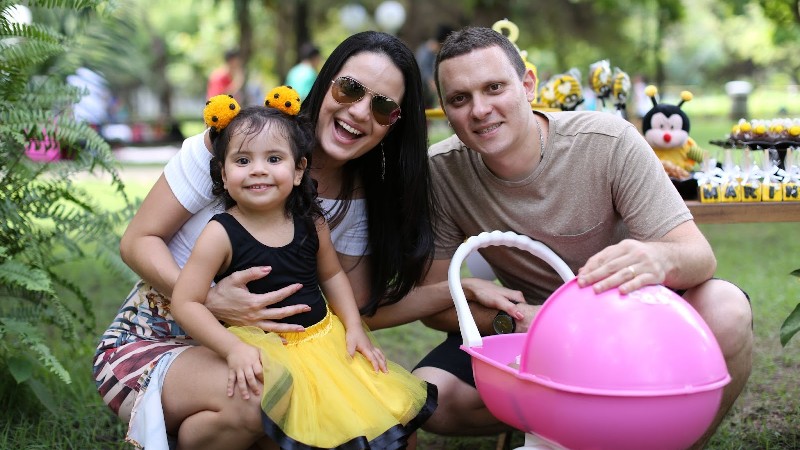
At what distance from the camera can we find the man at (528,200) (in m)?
2.67

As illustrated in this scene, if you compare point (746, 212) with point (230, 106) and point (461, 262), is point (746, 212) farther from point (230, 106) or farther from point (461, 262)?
point (230, 106)

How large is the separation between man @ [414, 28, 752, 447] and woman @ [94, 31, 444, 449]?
0.16m

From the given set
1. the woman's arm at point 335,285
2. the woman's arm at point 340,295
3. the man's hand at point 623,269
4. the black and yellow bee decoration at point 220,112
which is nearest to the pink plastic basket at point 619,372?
the man's hand at point 623,269

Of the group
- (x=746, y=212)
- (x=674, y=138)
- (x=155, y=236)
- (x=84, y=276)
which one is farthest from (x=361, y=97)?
(x=84, y=276)

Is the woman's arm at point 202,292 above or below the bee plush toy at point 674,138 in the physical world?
→ below

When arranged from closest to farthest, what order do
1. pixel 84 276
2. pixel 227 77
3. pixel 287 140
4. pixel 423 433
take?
pixel 287 140
pixel 423 433
pixel 84 276
pixel 227 77

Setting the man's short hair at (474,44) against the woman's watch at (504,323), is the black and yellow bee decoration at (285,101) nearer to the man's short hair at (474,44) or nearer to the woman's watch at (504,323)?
the man's short hair at (474,44)

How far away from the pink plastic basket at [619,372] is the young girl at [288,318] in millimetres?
552

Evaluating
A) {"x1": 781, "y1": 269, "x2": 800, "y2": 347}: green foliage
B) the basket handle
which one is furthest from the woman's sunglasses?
{"x1": 781, "y1": 269, "x2": 800, "y2": 347}: green foliage

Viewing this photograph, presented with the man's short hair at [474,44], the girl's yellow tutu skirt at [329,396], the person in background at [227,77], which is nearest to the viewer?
the girl's yellow tutu skirt at [329,396]

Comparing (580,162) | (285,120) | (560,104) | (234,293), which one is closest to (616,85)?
(560,104)

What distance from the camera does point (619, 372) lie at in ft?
6.48

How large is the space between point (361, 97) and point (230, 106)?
0.43 m

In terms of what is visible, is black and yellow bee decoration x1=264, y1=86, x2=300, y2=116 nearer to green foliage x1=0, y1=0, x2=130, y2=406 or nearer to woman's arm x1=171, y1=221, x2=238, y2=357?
woman's arm x1=171, y1=221, x2=238, y2=357
